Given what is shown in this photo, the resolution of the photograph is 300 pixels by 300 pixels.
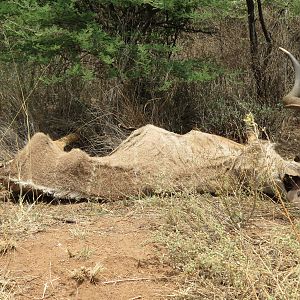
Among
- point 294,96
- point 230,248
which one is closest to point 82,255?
point 230,248

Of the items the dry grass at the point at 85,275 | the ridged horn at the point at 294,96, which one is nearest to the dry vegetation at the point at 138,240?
the dry grass at the point at 85,275

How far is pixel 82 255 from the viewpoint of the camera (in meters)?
4.01

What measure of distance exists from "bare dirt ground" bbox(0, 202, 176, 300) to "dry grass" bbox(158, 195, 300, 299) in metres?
0.14

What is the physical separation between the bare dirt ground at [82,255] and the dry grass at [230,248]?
142 mm

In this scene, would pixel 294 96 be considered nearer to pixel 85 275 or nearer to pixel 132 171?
pixel 132 171

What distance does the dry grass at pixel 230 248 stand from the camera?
11.3 ft

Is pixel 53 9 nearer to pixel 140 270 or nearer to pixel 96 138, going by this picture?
pixel 96 138

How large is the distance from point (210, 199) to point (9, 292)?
6.19 feet

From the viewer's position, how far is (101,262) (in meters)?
3.94

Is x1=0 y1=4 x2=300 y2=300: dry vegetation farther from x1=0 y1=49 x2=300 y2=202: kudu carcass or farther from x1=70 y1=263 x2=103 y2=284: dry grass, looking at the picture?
x1=0 y1=49 x2=300 y2=202: kudu carcass

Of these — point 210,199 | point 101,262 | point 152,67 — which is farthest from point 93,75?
point 101,262

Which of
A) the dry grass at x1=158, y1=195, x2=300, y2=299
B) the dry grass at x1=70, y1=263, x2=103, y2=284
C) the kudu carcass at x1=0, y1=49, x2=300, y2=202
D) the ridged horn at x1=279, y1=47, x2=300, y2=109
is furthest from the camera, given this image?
the kudu carcass at x1=0, y1=49, x2=300, y2=202

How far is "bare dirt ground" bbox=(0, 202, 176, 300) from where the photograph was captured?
12.1ft

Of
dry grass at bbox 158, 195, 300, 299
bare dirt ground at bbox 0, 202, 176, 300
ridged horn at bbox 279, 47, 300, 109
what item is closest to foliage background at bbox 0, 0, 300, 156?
bare dirt ground at bbox 0, 202, 176, 300
